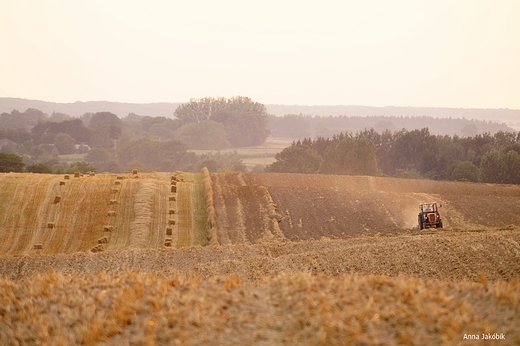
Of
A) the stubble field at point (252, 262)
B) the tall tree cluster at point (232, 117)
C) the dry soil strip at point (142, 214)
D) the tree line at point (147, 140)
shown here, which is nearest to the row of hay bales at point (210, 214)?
the stubble field at point (252, 262)

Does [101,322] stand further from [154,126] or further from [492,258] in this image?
[154,126]

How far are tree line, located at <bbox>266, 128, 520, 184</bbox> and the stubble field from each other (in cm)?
2295

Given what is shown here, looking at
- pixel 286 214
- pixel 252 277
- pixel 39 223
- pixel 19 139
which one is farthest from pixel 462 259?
pixel 19 139

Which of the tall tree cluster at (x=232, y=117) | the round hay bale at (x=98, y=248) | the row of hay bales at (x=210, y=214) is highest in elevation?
the tall tree cluster at (x=232, y=117)

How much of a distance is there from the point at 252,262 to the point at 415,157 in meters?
79.6

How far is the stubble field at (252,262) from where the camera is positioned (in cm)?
1027

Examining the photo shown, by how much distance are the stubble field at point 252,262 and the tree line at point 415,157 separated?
904 inches

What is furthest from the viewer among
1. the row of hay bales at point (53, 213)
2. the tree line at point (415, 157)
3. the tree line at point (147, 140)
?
the tree line at point (147, 140)

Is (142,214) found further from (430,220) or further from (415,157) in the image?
(415,157)

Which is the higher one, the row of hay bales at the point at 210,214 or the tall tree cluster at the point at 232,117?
the tall tree cluster at the point at 232,117

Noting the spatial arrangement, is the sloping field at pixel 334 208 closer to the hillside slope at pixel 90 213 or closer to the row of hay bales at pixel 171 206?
the hillside slope at pixel 90 213

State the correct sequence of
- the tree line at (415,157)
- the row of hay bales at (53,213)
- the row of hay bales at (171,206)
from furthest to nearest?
the tree line at (415,157)
the row of hay bales at (171,206)
the row of hay bales at (53,213)

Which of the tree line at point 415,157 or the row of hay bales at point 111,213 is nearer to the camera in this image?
the row of hay bales at point 111,213

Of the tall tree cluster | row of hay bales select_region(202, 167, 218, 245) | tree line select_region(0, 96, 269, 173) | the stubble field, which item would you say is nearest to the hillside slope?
the stubble field
